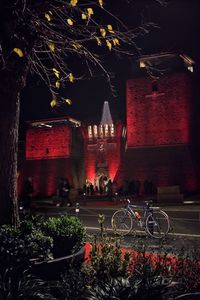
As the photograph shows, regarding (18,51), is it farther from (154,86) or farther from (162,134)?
(154,86)

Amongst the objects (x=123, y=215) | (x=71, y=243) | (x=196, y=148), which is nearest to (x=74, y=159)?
(x=196, y=148)

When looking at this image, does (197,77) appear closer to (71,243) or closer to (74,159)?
(74,159)

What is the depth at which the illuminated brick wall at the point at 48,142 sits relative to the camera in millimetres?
39188

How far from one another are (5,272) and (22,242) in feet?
2.17

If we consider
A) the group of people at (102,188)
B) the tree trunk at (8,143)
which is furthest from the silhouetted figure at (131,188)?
the tree trunk at (8,143)

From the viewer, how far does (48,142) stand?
1571 inches

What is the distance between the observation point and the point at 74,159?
3922 centimetres

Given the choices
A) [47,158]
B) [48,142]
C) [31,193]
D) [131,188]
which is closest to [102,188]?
[131,188]

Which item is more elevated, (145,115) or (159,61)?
(159,61)

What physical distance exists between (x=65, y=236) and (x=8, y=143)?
1850 mm

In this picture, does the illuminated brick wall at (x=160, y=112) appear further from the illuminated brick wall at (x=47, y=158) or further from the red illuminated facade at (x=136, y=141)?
the illuminated brick wall at (x=47, y=158)

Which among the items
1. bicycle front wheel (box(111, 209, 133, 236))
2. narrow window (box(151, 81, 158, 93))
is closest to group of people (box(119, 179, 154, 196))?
narrow window (box(151, 81, 158, 93))

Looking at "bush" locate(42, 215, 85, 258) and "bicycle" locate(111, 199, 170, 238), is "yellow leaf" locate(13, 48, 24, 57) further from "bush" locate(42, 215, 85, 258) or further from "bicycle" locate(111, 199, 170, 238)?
"bicycle" locate(111, 199, 170, 238)

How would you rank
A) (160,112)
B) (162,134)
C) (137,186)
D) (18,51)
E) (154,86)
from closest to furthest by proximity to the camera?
(18,51), (137,186), (162,134), (160,112), (154,86)
